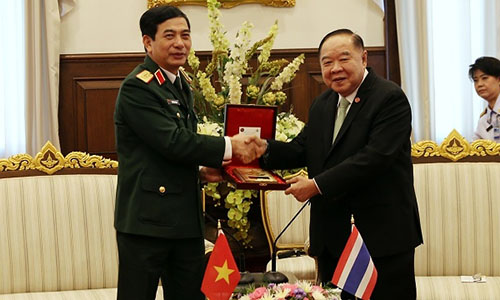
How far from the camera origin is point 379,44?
5914mm

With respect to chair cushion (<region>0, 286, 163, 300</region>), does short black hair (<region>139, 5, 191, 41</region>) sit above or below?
above

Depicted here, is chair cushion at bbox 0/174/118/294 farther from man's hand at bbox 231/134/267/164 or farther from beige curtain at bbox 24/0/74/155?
beige curtain at bbox 24/0/74/155

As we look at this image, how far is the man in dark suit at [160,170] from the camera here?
106 inches

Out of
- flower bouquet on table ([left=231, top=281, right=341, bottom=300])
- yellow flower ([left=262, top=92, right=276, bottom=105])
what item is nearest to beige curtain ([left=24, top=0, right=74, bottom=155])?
yellow flower ([left=262, top=92, right=276, bottom=105])

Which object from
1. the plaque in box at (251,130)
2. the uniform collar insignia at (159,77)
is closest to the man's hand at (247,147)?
the plaque in box at (251,130)

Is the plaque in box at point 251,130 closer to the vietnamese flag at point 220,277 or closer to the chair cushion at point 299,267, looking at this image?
the vietnamese flag at point 220,277

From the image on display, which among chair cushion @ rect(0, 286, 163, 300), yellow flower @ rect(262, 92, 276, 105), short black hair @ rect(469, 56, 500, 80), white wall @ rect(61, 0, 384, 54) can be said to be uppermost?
white wall @ rect(61, 0, 384, 54)

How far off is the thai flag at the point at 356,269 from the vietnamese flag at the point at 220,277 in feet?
1.17

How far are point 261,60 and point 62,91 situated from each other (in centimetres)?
210

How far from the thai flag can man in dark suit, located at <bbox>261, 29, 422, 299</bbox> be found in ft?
0.89

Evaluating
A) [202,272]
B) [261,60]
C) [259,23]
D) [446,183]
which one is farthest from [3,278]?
[259,23]

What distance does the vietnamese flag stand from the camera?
2447 mm

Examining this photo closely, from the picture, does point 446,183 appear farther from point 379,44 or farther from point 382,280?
point 379,44

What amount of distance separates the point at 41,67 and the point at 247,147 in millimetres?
2961
